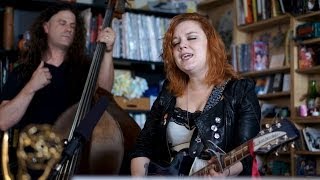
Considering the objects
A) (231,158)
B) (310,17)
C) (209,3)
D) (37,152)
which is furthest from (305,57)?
(37,152)

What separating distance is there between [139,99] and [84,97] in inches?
59.8

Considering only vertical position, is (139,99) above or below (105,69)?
below

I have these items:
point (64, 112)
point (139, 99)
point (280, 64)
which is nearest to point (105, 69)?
point (64, 112)

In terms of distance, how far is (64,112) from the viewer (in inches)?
86.1

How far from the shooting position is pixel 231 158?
4.72 ft

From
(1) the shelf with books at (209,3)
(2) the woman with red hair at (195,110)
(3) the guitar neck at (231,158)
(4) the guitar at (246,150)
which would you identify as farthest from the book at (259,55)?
(3) the guitar neck at (231,158)

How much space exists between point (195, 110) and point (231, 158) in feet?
1.07

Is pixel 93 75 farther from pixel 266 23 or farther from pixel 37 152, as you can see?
pixel 266 23

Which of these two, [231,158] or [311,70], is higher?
[311,70]

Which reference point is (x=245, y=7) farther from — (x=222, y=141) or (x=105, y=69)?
(x=222, y=141)

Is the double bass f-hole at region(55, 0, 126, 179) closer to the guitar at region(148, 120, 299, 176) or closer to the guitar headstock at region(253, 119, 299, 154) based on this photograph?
the guitar at region(148, 120, 299, 176)

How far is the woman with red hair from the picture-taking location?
162 centimetres

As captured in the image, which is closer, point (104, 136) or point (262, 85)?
point (104, 136)

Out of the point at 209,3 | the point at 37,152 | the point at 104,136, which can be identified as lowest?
the point at 104,136
